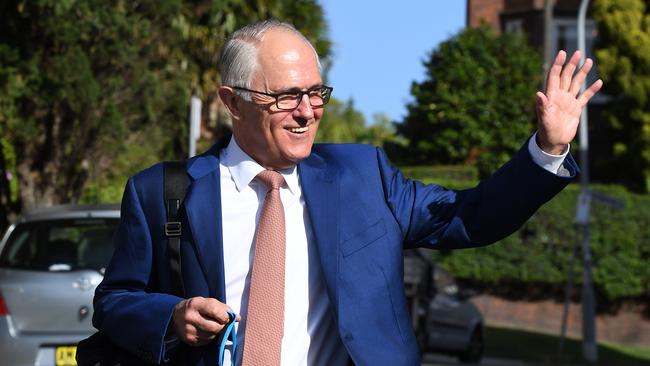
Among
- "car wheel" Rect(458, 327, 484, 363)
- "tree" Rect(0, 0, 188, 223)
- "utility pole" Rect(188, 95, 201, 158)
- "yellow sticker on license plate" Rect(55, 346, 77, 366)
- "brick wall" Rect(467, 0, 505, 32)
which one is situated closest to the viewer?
"yellow sticker on license plate" Rect(55, 346, 77, 366)

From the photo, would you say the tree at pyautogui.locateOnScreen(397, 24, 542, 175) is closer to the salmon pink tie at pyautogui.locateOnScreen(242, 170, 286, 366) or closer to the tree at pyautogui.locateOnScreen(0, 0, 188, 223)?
the tree at pyautogui.locateOnScreen(0, 0, 188, 223)

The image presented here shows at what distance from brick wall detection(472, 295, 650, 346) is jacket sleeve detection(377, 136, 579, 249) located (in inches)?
995

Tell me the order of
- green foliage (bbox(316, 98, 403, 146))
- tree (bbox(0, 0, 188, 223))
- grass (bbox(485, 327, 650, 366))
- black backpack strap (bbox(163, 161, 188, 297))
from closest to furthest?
1. black backpack strap (bbox(163, 161, 188, 297))
2. tree (bbox(0, 0, 188, 223))
3. grass (bbox(485, 327, 650, 366))
4. green foliage (bbox(316, 98, 403, 146))

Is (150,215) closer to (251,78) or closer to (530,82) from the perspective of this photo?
(251,78)

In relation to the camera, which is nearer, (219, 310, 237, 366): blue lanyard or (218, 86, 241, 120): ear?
(219, 310, 237, 366): blue lanyard

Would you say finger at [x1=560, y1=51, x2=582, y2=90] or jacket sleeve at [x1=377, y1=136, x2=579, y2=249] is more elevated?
finger at [x1=560, y1=51, x2=582, y2=90]

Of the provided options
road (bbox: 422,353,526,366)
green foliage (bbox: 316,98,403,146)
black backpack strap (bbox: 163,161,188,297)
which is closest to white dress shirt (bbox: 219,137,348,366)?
black backpack strap (bbox: 163,161,188,297)

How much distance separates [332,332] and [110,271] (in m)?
0.59

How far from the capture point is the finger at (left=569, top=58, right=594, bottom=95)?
3.48m

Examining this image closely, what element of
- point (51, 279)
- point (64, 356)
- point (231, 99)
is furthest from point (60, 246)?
point (231, 99)

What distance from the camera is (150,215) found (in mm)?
3621

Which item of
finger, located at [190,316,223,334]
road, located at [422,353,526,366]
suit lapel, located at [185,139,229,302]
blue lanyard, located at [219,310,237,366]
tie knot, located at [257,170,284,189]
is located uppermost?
tie knot, located at [257,170,284,189]

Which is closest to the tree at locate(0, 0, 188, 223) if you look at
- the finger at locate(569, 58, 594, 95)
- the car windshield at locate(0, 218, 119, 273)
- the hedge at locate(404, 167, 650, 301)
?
the car windshield at locate(0, 218, 119, 273)

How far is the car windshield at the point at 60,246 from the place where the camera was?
31.0 feet
